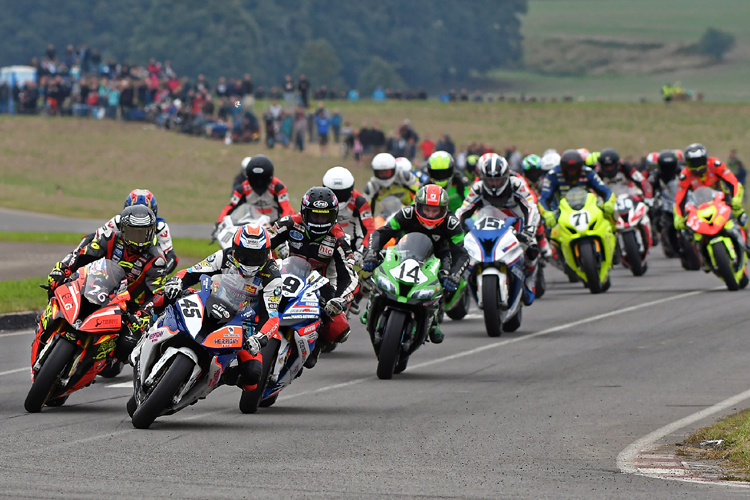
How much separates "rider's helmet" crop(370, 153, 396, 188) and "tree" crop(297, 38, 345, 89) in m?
86.8

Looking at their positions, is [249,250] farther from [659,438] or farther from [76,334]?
[659,438]

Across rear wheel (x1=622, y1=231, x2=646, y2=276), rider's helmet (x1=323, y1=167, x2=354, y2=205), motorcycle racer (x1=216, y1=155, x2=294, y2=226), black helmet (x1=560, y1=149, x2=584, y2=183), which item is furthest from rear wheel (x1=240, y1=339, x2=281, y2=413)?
rear wheel (x1=622, y1=231, x2=646, y2=276)

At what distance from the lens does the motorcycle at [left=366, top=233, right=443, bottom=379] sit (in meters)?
11.8

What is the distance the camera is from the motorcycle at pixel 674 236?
76.1ft

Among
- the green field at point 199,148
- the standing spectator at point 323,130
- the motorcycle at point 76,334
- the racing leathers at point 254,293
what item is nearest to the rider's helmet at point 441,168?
the motorcycle at point 76,334

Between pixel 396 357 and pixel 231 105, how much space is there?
39.7m

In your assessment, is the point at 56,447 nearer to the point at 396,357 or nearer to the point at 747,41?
the point at 396,357

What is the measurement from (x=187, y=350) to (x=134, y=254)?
7.01 feet

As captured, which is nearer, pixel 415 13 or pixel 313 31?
pixel 313 31

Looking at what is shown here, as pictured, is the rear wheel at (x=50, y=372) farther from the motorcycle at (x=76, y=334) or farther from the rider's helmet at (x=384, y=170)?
the rider's helmet at (x=384, y=170)

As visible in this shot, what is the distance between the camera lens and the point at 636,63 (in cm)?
13150

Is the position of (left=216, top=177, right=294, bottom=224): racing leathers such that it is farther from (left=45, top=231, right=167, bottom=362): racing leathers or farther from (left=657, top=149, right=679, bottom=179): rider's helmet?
(left=657, top=149, right=679, bottom=179): rider's helmet

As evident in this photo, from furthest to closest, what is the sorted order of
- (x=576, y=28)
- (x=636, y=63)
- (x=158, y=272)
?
(x=576, y=28), (x=636, y=63), (x=158, y=272)

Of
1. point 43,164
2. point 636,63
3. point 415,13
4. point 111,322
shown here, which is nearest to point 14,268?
point 111,322
